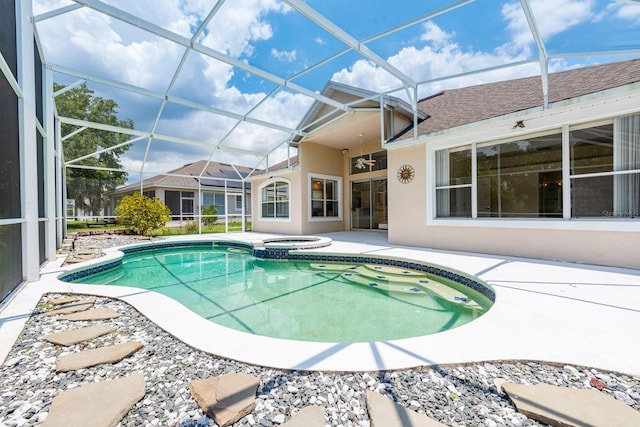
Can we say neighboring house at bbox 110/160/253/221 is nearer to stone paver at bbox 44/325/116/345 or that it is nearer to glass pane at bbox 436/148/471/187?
glass pane at bbox 436/148/471/187

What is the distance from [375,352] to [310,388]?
2.13ft

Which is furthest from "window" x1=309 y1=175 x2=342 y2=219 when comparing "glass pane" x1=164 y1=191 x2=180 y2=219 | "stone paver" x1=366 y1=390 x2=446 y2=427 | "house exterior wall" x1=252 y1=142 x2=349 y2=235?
"glass pane" x1=164 y1=191 x2=180 y2=219

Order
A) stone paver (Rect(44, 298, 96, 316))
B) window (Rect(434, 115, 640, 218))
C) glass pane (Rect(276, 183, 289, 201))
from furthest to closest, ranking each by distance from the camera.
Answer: glass pane (Rect(276, 183, 289, 201)) < window (Rect(434, 115, 640, 218)) < stone paver (Rect(44, 298, 96, 316))

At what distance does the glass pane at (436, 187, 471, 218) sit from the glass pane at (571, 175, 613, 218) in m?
2.07

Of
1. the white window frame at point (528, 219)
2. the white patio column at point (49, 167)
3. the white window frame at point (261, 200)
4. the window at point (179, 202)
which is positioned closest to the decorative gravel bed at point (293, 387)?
the white window frame at point (528, 219)

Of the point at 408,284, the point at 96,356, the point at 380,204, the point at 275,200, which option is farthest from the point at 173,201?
the point at 96,356

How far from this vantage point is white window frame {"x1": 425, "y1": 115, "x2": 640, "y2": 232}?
5137 millimetres

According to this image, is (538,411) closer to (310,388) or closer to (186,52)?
(310,388)

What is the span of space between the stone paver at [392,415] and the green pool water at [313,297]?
5.42 feet

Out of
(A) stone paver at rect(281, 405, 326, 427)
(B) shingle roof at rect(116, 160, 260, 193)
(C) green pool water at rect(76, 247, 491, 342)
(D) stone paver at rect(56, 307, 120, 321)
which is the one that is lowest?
(C) green pool water at rect(76, 247, 491, 342)

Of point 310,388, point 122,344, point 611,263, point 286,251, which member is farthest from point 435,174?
point 122,344

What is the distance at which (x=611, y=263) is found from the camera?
512 cm

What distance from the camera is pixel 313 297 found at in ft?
16.2

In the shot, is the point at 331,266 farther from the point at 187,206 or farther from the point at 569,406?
the point at 187,206
